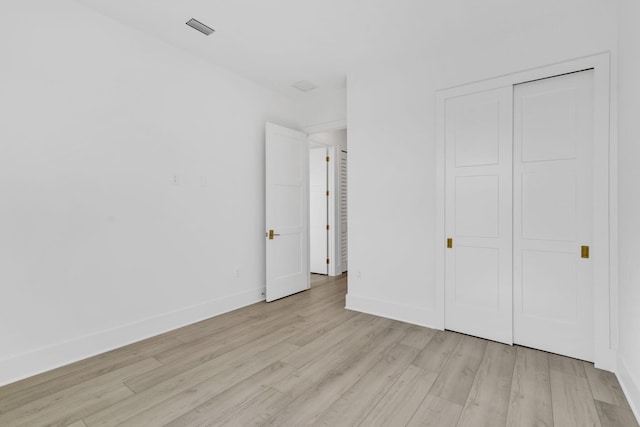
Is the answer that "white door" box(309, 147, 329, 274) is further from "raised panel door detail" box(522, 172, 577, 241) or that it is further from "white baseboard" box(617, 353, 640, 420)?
"white baseboard" box(617, 353, 640, 420)

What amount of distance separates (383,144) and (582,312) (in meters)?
2.35

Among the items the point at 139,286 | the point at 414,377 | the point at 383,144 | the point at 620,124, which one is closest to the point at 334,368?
the point at 414,377

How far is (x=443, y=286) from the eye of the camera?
124 inches

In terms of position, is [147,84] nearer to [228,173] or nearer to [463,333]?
[228,173]

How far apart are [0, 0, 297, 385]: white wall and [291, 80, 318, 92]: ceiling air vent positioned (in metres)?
0.80

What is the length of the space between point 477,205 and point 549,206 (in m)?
0.56

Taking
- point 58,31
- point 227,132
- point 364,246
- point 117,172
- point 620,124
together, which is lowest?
point 364,246

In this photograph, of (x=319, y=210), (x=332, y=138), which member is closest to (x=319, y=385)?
(x=319, y=210)

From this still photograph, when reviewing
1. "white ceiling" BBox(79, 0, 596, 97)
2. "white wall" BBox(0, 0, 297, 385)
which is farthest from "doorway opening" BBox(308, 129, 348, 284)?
"white ceiling" BBox(79, 0, 596, 97)

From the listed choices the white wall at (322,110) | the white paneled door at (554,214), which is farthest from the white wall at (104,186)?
the white paneled door at (554,214)

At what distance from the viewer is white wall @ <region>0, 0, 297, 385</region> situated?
2.24 meters

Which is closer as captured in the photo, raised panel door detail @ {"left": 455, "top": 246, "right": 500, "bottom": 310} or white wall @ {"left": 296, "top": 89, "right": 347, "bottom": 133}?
raised panel door detail @ {"left": 455, "top": 246, "right": 500, "bottom": 310}

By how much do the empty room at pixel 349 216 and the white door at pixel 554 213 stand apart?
0.02 metres

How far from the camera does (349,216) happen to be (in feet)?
Answer: 12.4
